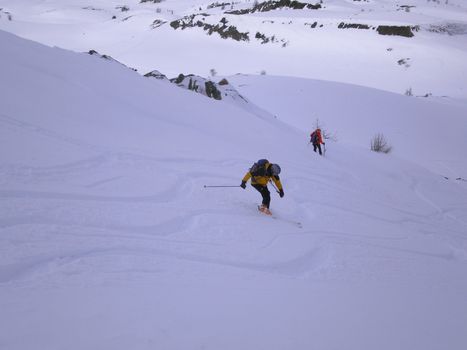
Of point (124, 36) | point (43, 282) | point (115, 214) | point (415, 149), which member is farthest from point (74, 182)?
point (124, 36)

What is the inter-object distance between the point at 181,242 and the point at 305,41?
37.0m

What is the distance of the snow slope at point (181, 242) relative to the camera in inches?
108

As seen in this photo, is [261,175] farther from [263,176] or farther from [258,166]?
[258,166]

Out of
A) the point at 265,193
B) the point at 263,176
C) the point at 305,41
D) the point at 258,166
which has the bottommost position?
the point at 265,193

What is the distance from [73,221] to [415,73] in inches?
1253

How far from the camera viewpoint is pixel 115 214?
14.2ft

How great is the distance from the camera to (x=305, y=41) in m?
36.8

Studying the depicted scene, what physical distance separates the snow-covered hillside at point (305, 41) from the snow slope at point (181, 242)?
22.9 metres

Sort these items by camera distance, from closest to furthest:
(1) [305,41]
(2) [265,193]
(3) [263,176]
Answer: (3) [263,176], (2) [265,193], (1) [305,41]

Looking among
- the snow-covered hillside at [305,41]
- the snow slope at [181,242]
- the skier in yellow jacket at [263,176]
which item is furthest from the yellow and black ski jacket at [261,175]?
the snow-covered hillside at [305,41]

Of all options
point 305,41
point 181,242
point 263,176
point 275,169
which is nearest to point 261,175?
point 263,176

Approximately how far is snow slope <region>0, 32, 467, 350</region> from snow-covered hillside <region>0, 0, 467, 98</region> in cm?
2293

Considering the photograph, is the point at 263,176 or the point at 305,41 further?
the point at 305,41

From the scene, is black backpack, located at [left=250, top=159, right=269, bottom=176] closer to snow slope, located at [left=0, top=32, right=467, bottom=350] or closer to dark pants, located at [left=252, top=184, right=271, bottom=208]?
dark pants, located at [left=252, top=184, right=271, bottom=208]
